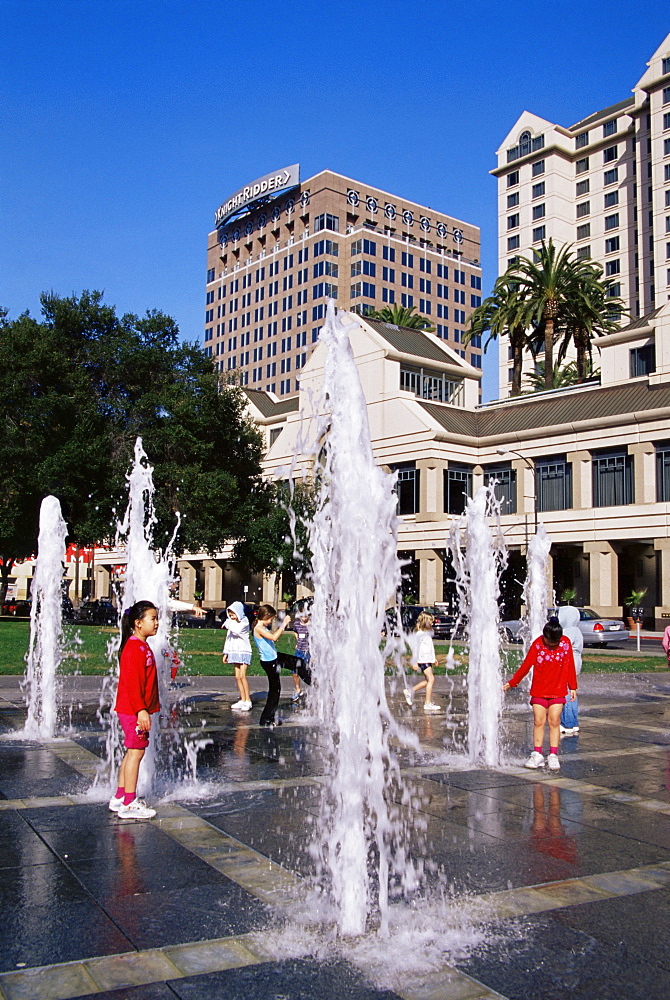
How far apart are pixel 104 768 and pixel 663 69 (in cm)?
8987

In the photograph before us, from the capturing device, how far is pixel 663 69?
81125mm

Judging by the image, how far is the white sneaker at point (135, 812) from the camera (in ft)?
22.5

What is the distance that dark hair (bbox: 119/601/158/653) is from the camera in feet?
23.2

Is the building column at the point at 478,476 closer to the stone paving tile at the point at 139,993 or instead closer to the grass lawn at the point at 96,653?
the grass lawn at the point at 96,653

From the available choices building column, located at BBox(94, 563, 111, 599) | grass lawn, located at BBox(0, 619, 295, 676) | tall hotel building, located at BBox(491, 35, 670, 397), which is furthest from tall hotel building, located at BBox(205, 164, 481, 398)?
grass lawn, located at BBox(0, 619, 295, 676)

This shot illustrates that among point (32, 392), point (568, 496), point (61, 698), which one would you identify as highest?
point (32, 392)

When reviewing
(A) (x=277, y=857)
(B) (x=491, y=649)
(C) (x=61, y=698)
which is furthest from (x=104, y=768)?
(C) (x=61, y=698)

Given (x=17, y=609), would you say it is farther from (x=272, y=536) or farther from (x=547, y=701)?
(x=547, y=701)

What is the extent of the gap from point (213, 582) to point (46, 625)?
6005 cm

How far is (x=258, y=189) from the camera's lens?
4660 inches

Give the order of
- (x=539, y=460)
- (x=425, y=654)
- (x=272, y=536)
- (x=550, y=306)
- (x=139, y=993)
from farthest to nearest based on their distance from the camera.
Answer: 1. (x=550, y=306)
2. (x=539, y=460)
3. (x=272, y=536)
4. (x=425, y=654)
5. (x=139, y=993)

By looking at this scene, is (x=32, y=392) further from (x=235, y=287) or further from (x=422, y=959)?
(x=235, y=287)

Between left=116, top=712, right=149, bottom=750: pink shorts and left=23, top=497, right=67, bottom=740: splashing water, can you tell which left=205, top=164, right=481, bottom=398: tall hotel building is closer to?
left=23, top=497, right=67, bottom=740: splashing water

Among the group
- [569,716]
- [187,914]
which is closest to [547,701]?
[569,716]
